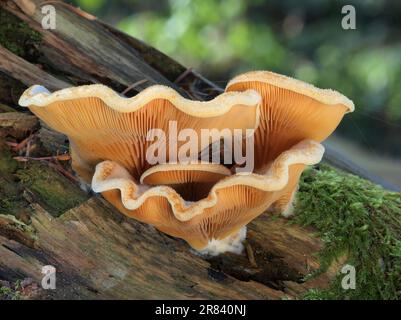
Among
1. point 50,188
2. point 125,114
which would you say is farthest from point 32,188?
point 125,114

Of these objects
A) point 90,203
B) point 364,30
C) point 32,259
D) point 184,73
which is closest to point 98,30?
point 184,73

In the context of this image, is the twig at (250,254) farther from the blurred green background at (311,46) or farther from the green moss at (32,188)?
the blurred green background at (311,46)

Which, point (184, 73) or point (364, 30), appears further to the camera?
point (364, 30)

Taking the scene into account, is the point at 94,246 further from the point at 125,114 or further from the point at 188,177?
the point at 125,114

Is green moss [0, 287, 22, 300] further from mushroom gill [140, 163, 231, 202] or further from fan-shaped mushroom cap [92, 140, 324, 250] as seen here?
mushroom gill [140, 163, 231, 202]

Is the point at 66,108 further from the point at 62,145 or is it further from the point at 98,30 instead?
the point at 98,30

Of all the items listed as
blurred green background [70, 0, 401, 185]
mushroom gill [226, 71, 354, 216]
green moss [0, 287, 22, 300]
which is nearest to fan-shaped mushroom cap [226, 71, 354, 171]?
mushroom gill [226, 71, 354, 216]
